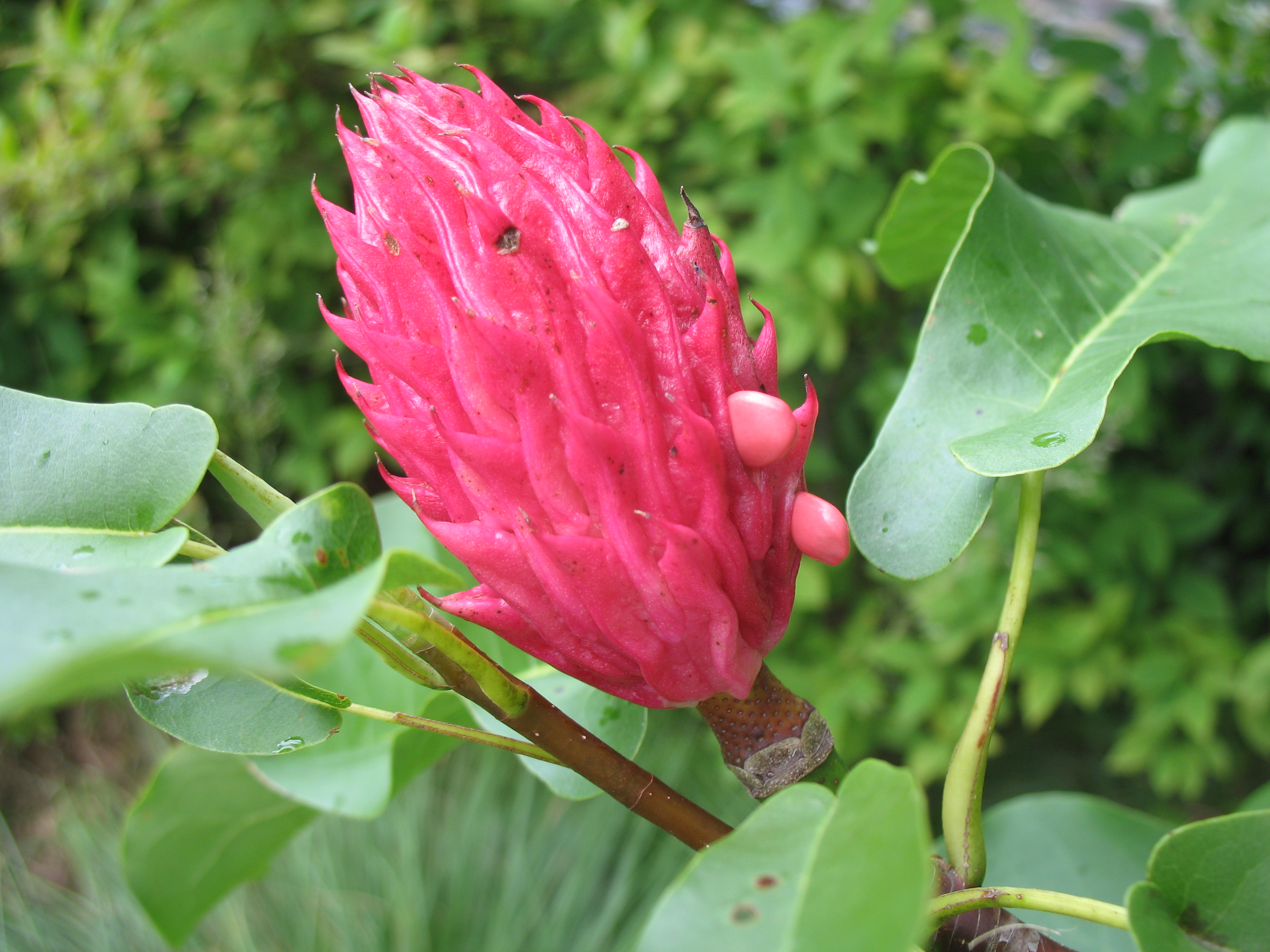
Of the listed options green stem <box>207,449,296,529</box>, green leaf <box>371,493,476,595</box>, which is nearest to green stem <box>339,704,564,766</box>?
green stem <box>207,449,296,529</box>

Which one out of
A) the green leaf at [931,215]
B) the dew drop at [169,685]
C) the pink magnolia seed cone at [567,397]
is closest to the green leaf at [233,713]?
the dew drop at [169,685]

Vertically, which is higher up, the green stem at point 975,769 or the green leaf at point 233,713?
the green leaf at point 233,713

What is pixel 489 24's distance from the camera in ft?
6.12

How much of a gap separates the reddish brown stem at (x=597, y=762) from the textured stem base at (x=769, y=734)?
3 centimetres

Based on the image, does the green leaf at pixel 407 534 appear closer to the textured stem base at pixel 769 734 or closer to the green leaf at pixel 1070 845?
the textured stem base at pixel 769 734

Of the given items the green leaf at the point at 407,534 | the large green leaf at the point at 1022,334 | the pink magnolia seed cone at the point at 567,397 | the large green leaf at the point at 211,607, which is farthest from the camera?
the green leaf at the point at 407,534

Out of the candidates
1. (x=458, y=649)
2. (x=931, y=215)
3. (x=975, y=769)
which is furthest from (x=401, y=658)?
(x=931, y=215)

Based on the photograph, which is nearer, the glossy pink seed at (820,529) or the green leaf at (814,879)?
the green leaf at (814,879)

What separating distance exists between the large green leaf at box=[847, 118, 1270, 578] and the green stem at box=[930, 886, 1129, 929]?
0.15 m

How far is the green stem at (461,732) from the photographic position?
43 cm

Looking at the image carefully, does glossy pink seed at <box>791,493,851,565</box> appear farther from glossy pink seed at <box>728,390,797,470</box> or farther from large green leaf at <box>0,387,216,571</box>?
large green leaf at <box>0,387,216,571</box>

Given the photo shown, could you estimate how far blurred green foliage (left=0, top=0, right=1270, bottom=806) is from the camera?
150 centimetres

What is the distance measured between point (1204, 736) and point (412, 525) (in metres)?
1.40

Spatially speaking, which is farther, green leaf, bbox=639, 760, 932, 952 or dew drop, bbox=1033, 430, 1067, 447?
dew drop, bbox=1033, 430, 1067, 447
